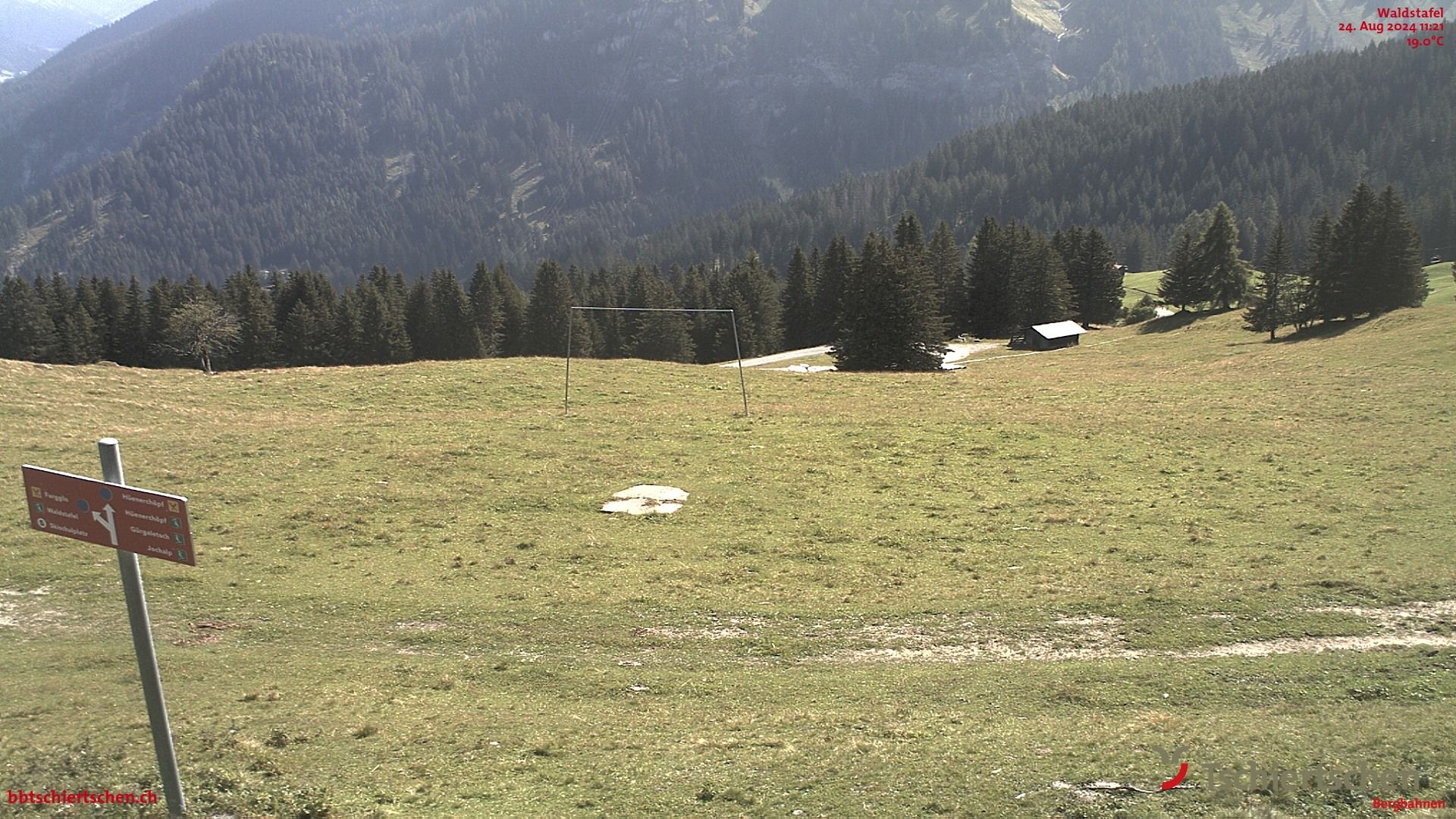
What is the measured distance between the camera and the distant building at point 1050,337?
313 feet

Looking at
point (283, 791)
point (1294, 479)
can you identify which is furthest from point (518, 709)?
point (1294, 479)

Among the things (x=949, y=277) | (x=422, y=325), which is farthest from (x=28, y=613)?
(x=949, y=277)

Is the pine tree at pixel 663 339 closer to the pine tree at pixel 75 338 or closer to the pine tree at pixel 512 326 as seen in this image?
the pine tree at pixel 512 326

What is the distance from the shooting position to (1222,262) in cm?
10100

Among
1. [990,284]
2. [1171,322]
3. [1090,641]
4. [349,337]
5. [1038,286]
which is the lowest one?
[1090,641]

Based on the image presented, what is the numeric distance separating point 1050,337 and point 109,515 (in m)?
95.7

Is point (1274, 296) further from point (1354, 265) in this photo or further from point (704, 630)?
point (704, 630)

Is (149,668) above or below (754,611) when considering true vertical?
above

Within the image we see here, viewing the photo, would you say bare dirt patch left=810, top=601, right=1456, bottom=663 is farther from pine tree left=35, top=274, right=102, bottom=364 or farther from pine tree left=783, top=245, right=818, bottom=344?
pine tree left=35, top=274, right=102, bottom=364

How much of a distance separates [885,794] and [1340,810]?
5419mm

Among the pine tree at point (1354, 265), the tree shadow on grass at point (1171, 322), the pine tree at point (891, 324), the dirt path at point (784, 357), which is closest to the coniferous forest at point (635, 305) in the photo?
the pine tree at point (1354, 265)

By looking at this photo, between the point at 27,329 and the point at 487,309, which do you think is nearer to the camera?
the point at 27,329

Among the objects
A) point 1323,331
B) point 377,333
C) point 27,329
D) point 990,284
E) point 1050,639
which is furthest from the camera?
point 990,284

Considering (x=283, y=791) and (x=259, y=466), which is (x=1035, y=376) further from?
(x=283, y=791)
